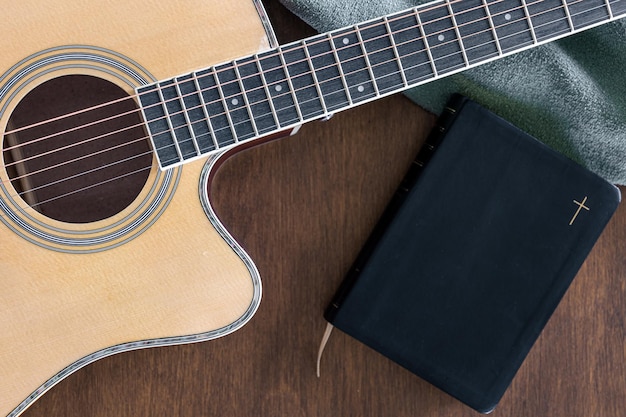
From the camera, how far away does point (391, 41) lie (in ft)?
2.06

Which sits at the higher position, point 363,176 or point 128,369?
point 363,176

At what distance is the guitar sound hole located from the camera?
25.3 inches

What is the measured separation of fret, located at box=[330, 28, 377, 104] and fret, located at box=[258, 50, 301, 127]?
6 centimetres

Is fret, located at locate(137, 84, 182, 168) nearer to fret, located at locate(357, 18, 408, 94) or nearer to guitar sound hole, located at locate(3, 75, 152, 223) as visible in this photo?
guitar sound hole, located at locate(3, 75, 152, 223)

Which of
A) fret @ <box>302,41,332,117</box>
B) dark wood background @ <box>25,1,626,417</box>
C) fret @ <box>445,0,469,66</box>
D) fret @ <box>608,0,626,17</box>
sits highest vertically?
fret @ <box>608,0,626,17</box>

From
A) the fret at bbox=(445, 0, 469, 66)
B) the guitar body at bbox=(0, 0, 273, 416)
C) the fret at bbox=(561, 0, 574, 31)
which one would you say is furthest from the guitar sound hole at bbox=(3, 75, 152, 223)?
the fret at bbox=(561, 0, 574, 31)

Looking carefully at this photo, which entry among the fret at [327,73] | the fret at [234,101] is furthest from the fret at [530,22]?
the fret at [234,101]

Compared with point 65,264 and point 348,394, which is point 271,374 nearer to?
point 348,394

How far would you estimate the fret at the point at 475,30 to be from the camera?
0.63 metres

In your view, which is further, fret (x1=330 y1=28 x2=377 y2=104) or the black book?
the black book

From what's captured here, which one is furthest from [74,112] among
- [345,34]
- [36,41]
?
[345,34]

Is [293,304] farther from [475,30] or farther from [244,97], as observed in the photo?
[475,30]

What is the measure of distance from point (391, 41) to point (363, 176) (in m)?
0.22

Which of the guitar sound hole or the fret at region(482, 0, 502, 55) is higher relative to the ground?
the fret at region(482, 0, 502, 55)
